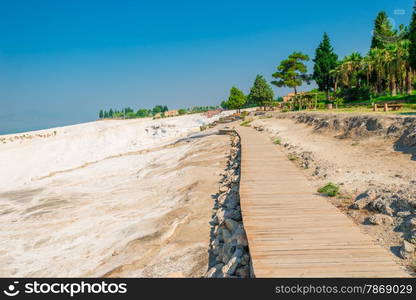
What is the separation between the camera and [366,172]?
11.1 m

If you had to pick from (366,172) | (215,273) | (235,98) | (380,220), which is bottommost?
(215,273)

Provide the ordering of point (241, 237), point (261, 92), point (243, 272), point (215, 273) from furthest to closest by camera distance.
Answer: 1. point (261, 92)
2. point (241, 237)
3. point (215, 273)
4. point (243, 272)

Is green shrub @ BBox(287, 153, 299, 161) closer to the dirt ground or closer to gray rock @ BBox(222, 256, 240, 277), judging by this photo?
the dirt ground

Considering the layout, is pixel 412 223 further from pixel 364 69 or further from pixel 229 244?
pixel 364 69

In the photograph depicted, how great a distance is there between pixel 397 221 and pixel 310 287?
3682mm

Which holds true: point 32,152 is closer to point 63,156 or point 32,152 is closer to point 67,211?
point 63,156

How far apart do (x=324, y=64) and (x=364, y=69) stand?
8648 millimetres

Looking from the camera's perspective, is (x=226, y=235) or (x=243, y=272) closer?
(x=243, y=272)

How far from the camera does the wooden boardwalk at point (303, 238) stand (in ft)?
15.5

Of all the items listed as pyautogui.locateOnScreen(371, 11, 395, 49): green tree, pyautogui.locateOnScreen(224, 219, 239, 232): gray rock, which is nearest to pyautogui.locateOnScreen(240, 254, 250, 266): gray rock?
pyautogui.locateOnScreen(224, 219, 239, 232): gray rock

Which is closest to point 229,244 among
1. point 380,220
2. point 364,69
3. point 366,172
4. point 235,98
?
point 380,220

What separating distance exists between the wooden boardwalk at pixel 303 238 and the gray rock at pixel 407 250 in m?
0.30

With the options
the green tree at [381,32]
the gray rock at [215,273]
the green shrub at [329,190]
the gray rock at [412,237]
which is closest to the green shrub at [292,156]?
the green shrub at [329,190]

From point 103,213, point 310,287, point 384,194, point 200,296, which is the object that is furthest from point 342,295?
point 103,213
